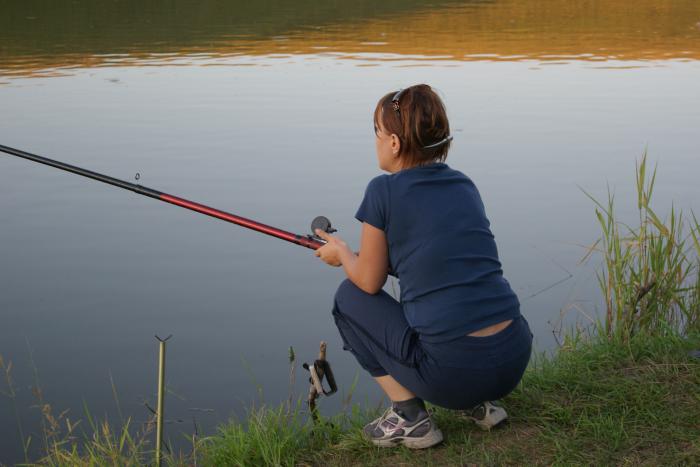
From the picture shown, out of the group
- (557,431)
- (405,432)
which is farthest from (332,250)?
(557,431)

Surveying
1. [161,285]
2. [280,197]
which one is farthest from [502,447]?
[280,197]

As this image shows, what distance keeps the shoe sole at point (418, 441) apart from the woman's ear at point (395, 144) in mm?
646

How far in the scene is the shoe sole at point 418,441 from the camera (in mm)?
2344

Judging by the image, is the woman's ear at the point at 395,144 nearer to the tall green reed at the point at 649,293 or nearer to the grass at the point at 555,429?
the grass at the point at 555,429

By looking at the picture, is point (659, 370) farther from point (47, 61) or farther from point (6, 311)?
point (47, 61)

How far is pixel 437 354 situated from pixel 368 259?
25 cm

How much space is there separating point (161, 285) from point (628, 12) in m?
12.7

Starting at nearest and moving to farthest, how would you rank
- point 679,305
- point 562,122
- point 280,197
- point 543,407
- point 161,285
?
1. point 543,407
2. point 679,305
3. point 161,285
4. point 280,197
5. point 562,122

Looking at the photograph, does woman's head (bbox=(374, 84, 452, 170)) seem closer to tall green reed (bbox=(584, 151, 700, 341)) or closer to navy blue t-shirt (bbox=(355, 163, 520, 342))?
navy blue t-shirt (bbox=(355, 163, 520, 342))

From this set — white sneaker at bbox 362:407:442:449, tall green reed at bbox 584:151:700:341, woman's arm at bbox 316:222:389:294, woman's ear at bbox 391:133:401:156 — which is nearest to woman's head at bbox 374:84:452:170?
woman's ear at bbox 391:133:401:156

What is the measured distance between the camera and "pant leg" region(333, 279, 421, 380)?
2.23 metres

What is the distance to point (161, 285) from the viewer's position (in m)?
4.33

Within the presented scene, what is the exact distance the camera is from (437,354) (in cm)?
219

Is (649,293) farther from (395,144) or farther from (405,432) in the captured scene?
(395,144)
